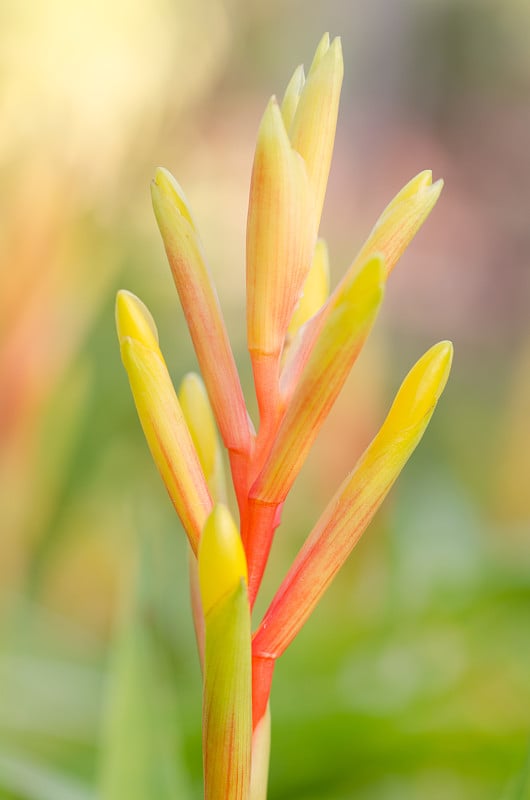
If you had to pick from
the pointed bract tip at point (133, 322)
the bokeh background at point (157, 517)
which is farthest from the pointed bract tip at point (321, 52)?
the bokeh background at point (157, 517)

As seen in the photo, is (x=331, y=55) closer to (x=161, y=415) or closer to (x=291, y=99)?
(x=291, y=99)

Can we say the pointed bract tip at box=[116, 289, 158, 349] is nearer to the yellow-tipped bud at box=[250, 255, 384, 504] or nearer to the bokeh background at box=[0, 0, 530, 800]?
the yellow-tipped bud at box=[250, 255, 384, 504]

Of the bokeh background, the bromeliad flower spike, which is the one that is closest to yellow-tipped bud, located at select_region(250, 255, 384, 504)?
the bromeliad flower spike

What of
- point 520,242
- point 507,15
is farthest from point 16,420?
point 507,15

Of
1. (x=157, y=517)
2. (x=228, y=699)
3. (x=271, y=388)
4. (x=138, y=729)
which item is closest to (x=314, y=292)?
(x=271, y=388)

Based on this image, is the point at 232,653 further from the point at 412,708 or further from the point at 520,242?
the point at 520,242

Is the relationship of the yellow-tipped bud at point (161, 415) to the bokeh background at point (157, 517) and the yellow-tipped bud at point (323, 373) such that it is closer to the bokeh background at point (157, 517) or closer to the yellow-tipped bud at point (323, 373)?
the yellow-tipped bud at point (323, 373)
